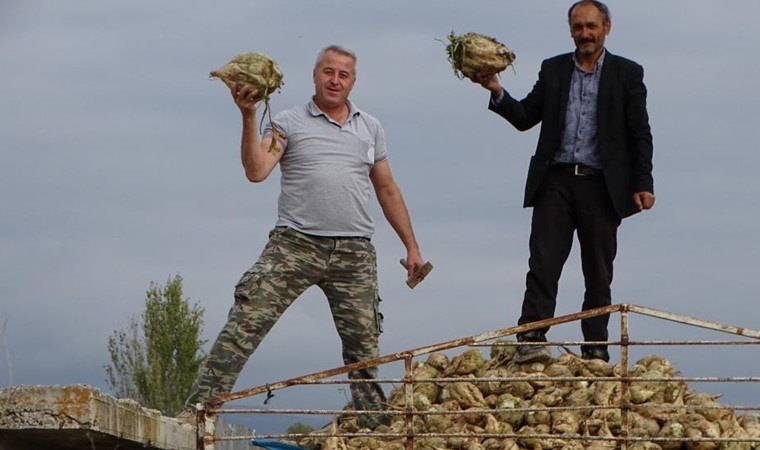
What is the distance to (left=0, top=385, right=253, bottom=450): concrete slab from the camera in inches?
259

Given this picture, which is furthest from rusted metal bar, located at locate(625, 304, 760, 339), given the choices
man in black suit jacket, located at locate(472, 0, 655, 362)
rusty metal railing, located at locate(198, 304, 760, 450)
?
man in black suit jacket, located at locate(472, 0, 655, 362)

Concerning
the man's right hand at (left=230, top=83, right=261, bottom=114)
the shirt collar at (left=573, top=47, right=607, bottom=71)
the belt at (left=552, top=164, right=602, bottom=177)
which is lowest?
the belt at (left=552, top=164, right=602, bottom=177)

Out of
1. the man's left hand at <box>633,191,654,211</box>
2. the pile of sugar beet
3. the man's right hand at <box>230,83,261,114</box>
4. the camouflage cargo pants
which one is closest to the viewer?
the pile of sugar beet

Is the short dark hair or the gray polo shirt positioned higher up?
the short dark hair

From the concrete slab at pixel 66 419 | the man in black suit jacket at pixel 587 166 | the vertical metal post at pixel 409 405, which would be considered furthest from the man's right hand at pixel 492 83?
the concrete slab at pixel 66 419

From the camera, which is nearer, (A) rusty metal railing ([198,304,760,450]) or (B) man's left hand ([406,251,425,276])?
(A) rusty metal railing ([198,304,760,450])

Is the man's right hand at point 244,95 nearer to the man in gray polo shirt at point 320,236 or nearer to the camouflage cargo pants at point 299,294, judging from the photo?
the man in gray polo shirt at point 320,236

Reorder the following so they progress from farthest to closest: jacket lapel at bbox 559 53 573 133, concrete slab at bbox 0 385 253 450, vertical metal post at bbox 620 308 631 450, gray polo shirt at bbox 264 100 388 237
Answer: jacket lapel at bbox 559 53 573 133 < gray polo shirt at bbox 264 100 388 237 < vertical metal post at bbox 620 308 631 450 < concrete slab at bbox 0 385 253 450

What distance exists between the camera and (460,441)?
868cm

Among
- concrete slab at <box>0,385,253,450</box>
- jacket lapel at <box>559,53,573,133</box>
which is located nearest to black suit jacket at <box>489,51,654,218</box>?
jacket lapel at <box>559,53,573,133</box>

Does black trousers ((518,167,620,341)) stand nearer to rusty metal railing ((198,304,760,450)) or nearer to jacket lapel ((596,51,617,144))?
jacket lapel ((596,51,617,144))

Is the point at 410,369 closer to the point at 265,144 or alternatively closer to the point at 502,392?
the point at 502,392

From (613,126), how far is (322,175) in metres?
1.99

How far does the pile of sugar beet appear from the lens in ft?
28.3
